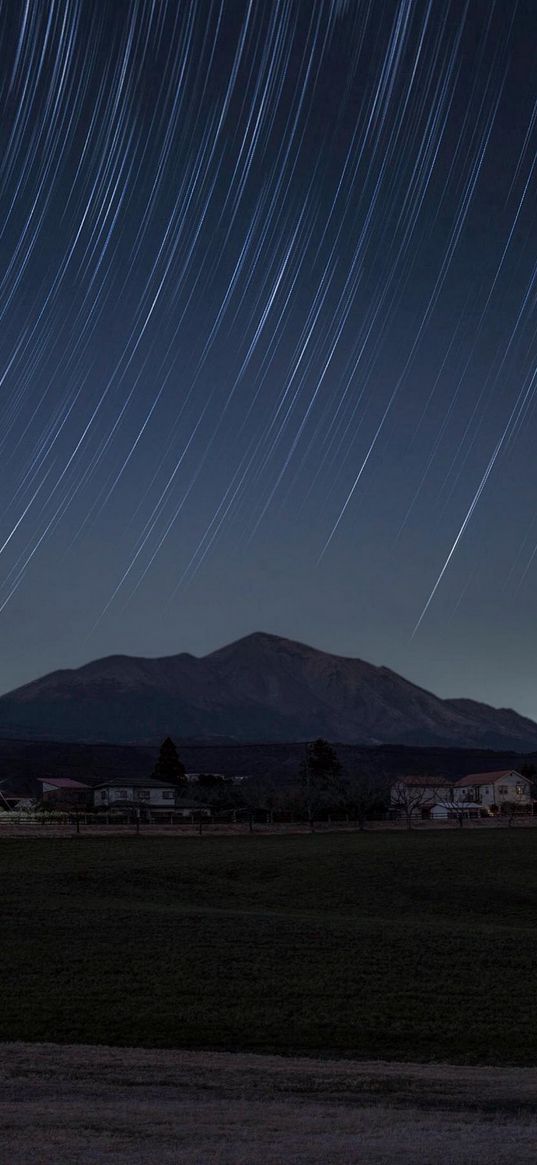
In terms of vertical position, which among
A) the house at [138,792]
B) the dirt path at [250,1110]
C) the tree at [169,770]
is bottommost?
the house at [138,792]

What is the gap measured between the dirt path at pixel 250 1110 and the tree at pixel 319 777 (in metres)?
62.4

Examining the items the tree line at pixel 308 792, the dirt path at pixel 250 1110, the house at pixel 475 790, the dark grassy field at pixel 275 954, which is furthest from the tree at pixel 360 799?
the dirt path at pixel 250 1110

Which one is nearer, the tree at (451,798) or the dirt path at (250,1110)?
the dirt path at (250,1110)

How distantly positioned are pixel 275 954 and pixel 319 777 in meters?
82.8

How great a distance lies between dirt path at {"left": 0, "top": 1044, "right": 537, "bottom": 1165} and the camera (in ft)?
28.3

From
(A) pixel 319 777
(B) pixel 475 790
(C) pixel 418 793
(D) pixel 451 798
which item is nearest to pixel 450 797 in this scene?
(D) pixel 451 798

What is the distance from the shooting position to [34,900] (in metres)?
31.4

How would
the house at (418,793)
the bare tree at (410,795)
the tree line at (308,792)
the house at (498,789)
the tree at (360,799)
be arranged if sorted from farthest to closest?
the house at (498,789) < the house at (418,793) < the bare tree at (410,795) < the tree line at (308,792) < the tree at (360,799)

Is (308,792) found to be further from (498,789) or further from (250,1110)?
(250,1110)

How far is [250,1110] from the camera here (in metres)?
10.7

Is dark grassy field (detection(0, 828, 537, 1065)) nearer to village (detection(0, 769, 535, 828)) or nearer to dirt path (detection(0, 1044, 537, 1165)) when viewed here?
dirt path (detection(0, 1044, 537, 1165))

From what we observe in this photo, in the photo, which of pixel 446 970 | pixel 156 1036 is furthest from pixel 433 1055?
pixel 446 970

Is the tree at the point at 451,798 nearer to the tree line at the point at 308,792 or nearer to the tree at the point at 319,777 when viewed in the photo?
the tree line at the point at 308,792

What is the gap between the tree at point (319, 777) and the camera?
3391 inches
